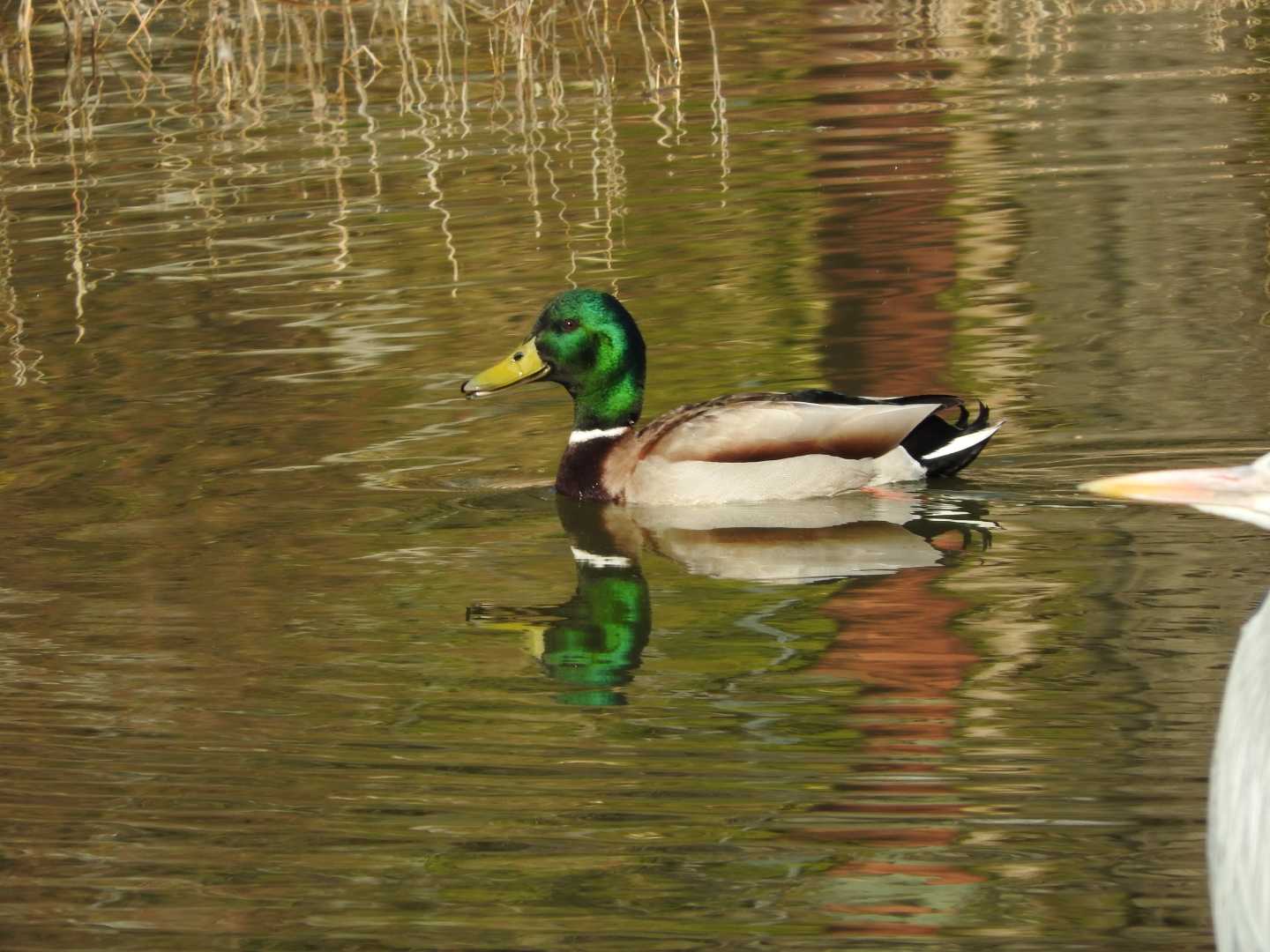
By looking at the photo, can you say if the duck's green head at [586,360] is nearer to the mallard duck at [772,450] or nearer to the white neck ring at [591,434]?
the white neck ring at [591,434]

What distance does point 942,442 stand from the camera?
7.66 meters

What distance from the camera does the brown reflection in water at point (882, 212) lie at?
901 cm

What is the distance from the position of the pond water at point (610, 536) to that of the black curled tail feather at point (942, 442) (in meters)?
0.13

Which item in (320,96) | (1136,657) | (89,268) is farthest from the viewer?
(320,96)

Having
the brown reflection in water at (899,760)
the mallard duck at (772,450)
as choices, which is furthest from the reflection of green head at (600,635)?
the mallard duck at (772,450)

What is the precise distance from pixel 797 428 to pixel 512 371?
1.15 meters

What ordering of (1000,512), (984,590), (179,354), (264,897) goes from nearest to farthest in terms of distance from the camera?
(264,897), (984,590), (1000,512), (179,354)

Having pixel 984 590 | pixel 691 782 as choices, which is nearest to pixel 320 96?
pixel 984 590

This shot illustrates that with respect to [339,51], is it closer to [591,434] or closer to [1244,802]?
[591,434]

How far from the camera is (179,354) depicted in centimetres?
955

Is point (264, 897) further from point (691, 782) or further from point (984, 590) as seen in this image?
point (984, 590)

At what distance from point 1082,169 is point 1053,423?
415cm

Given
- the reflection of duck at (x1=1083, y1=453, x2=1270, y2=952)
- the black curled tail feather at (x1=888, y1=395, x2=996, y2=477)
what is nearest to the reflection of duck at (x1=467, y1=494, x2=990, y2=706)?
the black curled tail feather at (x1=888, y1=395, x2=996, y2=477)

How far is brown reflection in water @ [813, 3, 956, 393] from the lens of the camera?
29.6 ft
